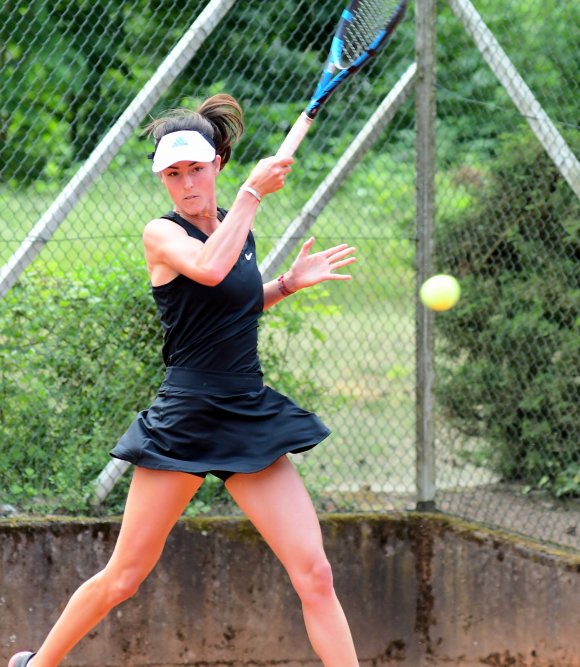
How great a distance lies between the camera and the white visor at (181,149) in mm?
3346

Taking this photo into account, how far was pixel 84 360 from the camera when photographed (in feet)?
14.7

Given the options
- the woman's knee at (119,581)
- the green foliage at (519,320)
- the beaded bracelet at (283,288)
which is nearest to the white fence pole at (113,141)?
the beaded bracelet at (283,288)

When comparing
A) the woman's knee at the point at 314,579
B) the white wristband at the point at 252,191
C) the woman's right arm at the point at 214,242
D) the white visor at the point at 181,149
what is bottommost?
the woman's knee at the point at 314,579

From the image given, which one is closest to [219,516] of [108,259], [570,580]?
[108,259]

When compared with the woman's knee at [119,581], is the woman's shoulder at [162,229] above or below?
above

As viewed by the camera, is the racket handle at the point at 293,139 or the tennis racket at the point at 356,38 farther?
the tennis racket at the point at 356,38

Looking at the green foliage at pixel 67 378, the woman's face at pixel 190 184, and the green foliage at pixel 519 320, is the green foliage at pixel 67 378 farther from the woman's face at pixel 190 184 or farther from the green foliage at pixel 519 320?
the green foliage at pixel 519 320

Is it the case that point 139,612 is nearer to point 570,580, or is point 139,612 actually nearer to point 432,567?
point 432,567

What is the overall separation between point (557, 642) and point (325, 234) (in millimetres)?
2052

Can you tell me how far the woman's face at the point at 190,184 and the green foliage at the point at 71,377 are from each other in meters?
1.13

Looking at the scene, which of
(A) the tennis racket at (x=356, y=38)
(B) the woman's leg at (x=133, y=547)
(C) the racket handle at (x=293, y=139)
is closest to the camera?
(C) the racket handle at (x=293, y=139)

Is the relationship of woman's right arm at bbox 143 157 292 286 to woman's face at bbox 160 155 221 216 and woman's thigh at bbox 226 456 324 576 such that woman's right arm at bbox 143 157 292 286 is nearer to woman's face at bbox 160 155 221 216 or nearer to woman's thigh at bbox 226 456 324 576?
woman's face at bbox 160 155 221 216

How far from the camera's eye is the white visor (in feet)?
11.0

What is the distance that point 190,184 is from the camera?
3404 mm
